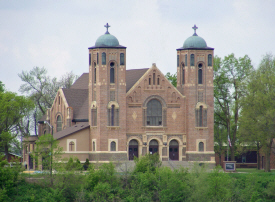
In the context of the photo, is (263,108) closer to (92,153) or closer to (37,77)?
(92,153)

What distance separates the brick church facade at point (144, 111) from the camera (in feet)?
309

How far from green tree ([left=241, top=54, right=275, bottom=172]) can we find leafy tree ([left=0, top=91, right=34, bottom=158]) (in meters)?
29.5

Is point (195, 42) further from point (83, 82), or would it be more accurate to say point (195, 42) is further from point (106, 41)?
point (83, 82)

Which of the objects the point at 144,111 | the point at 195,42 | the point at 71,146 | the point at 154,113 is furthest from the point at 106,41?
the point at 71,146

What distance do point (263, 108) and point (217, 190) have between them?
58.1 feet

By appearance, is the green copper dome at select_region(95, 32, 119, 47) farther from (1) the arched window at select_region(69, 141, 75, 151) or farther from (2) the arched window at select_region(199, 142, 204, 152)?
(2) the arched window at select_region(199, 142, 204, 152)

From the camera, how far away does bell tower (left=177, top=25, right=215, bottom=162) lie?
3794 inches

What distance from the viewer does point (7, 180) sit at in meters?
78.8

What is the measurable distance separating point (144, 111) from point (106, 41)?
9.51 m

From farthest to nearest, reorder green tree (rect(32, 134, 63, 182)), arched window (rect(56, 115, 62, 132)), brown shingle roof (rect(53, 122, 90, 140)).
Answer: arched window (rect(56, 115, 62, 132))
brown shingle roof (rect(53, 122, 90, 140))
green tree (rect(32, 134, 63, 182))

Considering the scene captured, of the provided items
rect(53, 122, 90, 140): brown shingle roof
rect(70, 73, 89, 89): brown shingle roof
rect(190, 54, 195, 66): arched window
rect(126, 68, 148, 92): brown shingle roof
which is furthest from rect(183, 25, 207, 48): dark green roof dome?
rect(70, 73, 89, 89): brown shingle roof

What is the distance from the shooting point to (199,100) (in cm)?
9694

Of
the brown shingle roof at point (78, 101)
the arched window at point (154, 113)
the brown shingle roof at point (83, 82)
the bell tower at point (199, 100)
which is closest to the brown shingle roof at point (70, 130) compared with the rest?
the brown shingle roof at point (78, 101)

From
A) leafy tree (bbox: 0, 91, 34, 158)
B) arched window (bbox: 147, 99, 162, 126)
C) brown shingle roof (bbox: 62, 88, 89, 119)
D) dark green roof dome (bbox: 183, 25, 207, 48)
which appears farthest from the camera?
leafy tree (bbox: 0, 91, 34, 158)
